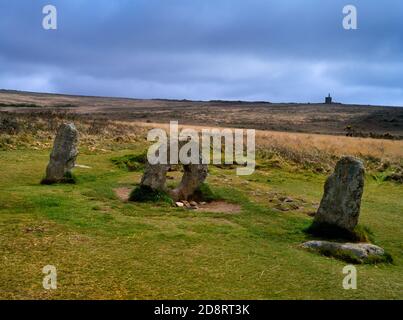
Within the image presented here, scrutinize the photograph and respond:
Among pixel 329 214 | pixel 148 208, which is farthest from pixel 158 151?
pixel 329 214

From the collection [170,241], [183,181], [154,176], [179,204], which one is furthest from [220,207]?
[170,241]

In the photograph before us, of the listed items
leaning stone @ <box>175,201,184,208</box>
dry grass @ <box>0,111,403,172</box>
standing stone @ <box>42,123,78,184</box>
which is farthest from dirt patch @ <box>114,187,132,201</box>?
dry grass @ <box>0,111,403,172</box>

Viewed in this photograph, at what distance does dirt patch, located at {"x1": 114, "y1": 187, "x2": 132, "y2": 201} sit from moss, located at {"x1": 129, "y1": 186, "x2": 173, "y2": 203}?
33 cm

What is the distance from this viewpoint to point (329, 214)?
15.8 meters

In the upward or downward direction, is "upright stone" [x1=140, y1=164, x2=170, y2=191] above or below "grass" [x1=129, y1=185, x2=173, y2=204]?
above

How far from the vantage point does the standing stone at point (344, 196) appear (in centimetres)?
1550

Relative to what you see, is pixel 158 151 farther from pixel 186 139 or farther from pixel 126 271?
pixel 126 271

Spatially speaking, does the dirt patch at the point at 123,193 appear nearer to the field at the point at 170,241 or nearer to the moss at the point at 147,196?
the field at the point at 170,241

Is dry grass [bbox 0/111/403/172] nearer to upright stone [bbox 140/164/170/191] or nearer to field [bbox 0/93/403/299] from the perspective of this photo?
field [bbox 0/93/403/299]

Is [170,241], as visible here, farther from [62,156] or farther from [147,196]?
[62,156]

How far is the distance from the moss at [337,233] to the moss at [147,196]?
18.4 feet

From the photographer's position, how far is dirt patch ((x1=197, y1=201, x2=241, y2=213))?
18.8m

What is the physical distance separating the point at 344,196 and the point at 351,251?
2202 mm
